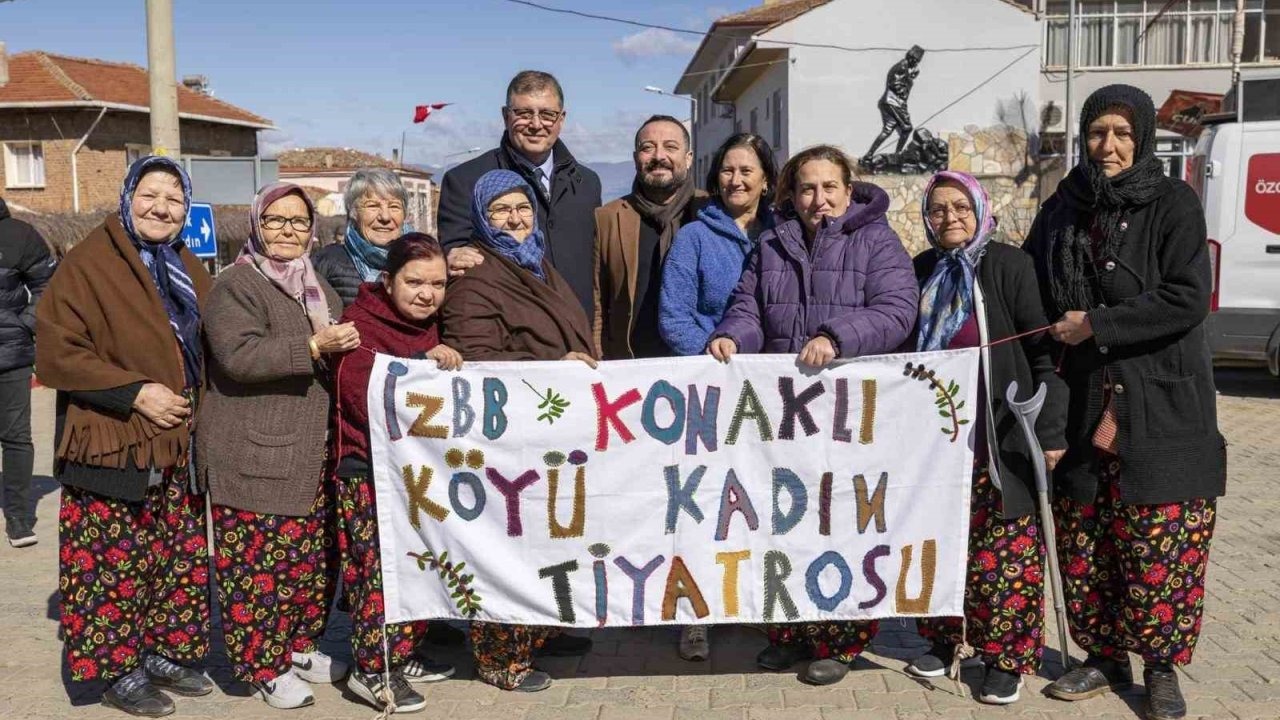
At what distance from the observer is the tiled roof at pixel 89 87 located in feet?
106

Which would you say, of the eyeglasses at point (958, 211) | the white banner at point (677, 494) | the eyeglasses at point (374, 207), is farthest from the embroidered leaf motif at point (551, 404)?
the eyeglasses at point (958, 211)

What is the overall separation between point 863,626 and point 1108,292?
1.56 meters

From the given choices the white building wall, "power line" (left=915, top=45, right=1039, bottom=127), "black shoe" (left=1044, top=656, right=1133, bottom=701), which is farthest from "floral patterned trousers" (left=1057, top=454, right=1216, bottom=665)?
"power line" (left=915, top=45, right=1039, bottom=127)

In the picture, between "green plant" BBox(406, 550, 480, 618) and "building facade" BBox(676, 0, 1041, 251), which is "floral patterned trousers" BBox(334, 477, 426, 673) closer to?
"green plant" BBox(406, 550, 480, 618)

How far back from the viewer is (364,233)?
484 cm

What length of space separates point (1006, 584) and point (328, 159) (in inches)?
2288

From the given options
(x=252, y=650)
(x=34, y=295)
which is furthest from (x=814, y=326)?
(x=34, y=295)

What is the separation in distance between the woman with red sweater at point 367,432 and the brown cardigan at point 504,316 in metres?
0.08

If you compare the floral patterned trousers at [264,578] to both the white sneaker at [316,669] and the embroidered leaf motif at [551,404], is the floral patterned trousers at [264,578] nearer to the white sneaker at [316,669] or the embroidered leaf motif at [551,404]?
the white sneaker at [316,669]

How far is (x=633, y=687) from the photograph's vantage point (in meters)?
4.40

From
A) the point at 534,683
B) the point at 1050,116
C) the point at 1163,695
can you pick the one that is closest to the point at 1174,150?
the point at 1050,116

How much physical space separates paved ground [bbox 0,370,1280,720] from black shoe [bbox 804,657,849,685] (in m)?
0.05

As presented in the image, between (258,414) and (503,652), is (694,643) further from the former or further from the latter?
(258,414)

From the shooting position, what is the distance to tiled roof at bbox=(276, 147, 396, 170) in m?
56.4
